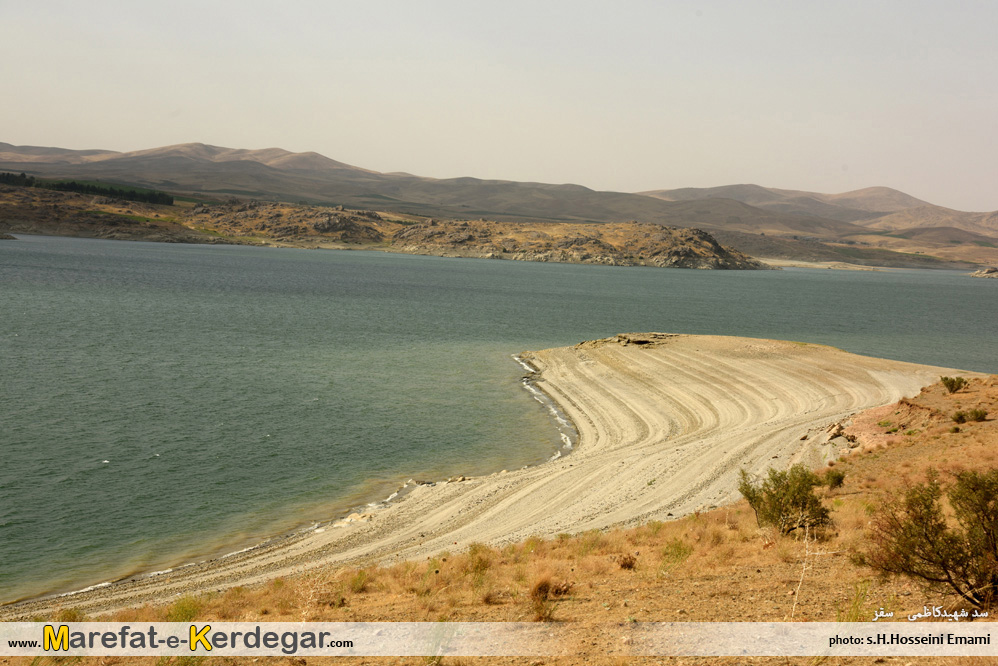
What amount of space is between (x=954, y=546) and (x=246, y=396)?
34.6 meters

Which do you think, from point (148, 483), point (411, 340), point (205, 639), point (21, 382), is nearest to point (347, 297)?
point (411, 340)

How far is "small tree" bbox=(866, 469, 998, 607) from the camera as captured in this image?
8.78m

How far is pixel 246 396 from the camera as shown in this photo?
36.2 metres

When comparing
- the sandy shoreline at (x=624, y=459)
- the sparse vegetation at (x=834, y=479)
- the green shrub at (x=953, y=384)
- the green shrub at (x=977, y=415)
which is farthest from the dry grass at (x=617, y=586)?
the green shrub at (x=953, y=384)

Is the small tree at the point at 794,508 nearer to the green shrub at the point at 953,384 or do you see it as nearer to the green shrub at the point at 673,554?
the green shrub at the point at 673,554

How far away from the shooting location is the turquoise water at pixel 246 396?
67.9 feet

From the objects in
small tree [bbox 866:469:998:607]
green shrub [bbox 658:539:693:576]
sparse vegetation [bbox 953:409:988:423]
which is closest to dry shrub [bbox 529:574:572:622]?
green shrub [bbox 658:539:693:576]

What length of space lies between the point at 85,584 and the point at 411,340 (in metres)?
44.0

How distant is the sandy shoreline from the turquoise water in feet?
6.81

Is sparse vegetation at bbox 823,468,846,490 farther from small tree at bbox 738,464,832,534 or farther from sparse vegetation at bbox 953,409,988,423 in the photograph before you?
sparse vegetation at bbox 953,409,988,423

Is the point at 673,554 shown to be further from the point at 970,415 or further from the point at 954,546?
the point at 970,415

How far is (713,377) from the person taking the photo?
43.4 m

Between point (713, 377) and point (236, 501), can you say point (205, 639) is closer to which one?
point (236, 501)

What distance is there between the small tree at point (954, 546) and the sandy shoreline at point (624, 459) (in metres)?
10.2
